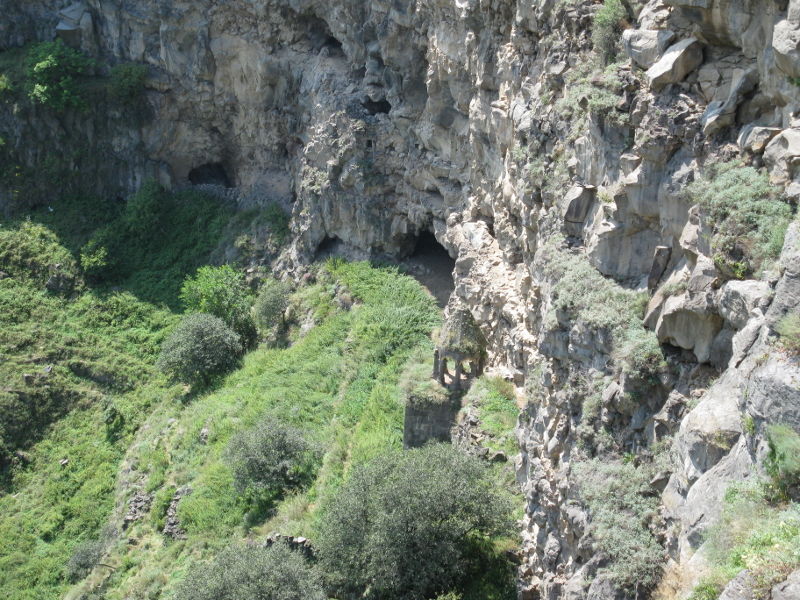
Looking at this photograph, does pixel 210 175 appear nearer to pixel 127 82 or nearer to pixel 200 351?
pixel 127 82

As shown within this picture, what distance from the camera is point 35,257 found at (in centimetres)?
3616

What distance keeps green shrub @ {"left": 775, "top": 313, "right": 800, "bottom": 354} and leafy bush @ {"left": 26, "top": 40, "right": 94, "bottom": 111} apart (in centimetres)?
3586

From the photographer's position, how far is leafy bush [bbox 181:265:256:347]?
3250 centimetres

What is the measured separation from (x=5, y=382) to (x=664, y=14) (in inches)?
1104

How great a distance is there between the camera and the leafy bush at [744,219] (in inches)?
389

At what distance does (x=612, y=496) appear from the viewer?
11.6 meters

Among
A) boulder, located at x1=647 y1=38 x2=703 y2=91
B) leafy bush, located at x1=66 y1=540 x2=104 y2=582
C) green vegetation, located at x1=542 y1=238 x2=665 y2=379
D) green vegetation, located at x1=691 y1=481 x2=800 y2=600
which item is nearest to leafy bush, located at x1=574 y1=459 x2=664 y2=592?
green vegetation, located at x1=542 y1=238 x2=665 y2=379

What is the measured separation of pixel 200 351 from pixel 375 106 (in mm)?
11664

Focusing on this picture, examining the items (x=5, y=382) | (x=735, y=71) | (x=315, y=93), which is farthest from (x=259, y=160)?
(x=735, y=71)

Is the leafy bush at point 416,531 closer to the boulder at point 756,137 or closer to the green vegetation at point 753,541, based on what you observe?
the green vegetation at point 753,541

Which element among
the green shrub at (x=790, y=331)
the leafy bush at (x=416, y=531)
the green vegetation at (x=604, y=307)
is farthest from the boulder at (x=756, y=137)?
the leafy bush at (x=416, y=531)

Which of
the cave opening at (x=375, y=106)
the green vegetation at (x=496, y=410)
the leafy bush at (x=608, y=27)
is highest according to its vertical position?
the leafy bush at (x=608, y=27)

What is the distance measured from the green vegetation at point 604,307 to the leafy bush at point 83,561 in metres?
17.9

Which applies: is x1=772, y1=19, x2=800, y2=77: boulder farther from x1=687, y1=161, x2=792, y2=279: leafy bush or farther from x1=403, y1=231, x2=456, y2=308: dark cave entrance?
x1=403, y1=231, x2=456, y2=308: dark cave entrance
